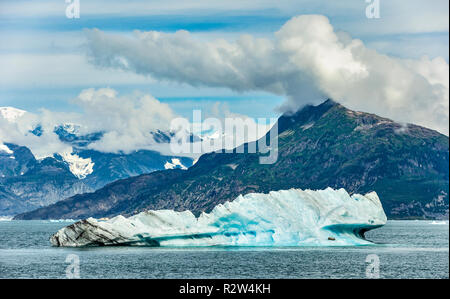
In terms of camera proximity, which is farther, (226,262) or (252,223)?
(252,223)

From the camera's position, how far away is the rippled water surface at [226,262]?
90.0 metres

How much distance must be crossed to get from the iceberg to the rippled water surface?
2814 mm

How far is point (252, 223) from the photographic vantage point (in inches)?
5054

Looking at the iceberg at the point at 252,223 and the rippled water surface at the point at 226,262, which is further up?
the iceberg at the point at 252,223

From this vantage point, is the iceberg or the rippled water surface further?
the iceberg

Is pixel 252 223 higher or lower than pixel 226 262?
higher

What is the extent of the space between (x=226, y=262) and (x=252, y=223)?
25.3 metres

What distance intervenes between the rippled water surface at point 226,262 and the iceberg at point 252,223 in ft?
9.23

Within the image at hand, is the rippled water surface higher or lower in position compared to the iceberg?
lower

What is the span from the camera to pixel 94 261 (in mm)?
103062

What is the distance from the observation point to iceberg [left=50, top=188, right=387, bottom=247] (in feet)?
406

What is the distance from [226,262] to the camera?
340 ft
